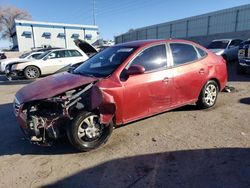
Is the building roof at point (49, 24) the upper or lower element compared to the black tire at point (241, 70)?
upper

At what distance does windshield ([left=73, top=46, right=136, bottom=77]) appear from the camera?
4772mm

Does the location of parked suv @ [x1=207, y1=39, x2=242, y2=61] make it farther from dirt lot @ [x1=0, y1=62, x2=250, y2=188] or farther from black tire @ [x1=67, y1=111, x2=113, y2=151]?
black tire @ [x1=67, y1=111, x2=113, y2=151]

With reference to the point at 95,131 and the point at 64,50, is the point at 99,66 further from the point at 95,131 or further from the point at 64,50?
the point at 64,50

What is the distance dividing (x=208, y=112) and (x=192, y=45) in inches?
61.0

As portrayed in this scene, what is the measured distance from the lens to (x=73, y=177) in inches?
137

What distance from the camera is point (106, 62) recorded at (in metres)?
5.17

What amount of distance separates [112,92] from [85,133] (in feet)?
2.60

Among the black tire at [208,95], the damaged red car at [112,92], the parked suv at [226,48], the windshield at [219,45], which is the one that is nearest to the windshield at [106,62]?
the damaged red car at [112,92]

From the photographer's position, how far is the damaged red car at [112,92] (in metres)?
4.05

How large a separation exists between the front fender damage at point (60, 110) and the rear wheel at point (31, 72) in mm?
9869

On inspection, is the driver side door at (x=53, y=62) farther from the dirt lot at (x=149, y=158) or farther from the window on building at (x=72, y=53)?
the dirt lot at (x=149, y=158)

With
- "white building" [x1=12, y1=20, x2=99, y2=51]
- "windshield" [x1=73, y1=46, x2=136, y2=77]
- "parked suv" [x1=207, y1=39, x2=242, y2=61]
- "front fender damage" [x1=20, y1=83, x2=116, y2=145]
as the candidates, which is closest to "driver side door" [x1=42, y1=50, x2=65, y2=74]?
"parked suv" [x1=207, y1=39, x2=242, y2=61]

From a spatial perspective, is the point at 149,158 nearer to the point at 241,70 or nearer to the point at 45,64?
the point at 241,70

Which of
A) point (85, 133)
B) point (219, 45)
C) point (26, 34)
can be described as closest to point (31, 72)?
point (85, 133)
